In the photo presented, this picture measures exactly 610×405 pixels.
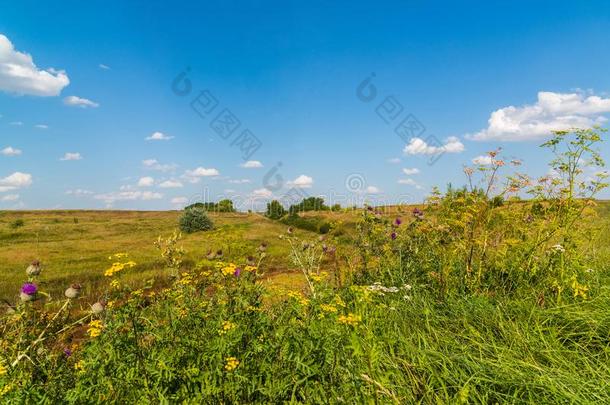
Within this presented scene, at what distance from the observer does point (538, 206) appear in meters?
6.13

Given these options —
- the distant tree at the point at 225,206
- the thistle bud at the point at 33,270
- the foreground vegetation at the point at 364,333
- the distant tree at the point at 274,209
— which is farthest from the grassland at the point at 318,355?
the distant tree at the point at 225,206

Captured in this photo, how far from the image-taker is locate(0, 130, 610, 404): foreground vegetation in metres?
2.87

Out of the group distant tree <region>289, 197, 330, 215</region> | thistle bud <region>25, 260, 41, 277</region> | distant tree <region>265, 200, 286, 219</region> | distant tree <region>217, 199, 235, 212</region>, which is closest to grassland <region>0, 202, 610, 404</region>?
thistle bud <region>25, 260, 41, 277</region>

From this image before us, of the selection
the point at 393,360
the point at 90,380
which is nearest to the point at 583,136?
the point at 393,360

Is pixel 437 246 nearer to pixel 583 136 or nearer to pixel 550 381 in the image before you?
pixel 583 136

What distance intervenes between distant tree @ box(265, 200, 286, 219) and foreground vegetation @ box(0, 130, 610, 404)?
34905 millimetres

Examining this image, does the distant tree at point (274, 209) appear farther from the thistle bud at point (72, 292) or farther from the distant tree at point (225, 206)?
the thistle bud at point (72, 292)

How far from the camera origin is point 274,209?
1649 inches

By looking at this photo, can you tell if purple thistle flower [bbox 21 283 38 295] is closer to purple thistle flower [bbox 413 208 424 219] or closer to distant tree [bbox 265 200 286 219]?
purple thistle flower [bbox 413 208 424 219]

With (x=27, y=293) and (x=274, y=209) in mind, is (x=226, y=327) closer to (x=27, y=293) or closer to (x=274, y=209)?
(x=27, y=293)

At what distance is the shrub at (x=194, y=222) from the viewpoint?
29.8 metres

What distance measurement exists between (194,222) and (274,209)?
13.1m

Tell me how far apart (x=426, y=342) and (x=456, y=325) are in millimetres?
850

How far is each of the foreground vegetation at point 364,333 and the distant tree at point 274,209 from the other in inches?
1374
